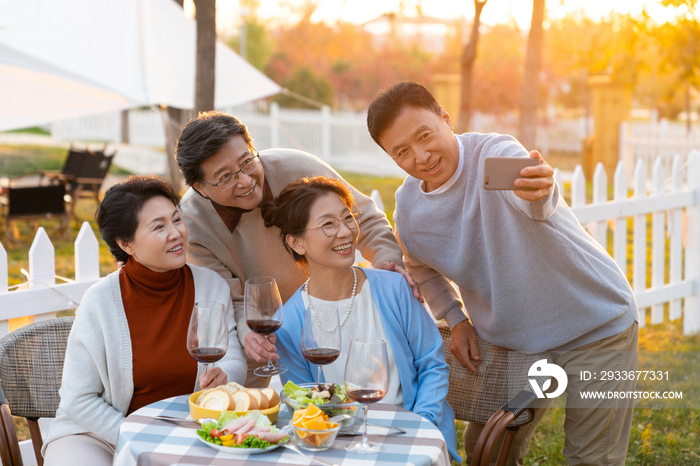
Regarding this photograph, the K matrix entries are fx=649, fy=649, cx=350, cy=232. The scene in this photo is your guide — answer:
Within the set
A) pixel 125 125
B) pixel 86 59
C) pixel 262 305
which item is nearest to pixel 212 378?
pixel 262 305

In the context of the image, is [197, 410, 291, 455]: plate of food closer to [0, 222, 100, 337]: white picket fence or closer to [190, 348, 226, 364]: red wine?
[190, 348, 226, 364]: red wine

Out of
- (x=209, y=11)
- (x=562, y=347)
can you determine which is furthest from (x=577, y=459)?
(x=209, y=11)

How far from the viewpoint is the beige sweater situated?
310 centimetres

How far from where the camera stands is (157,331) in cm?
266

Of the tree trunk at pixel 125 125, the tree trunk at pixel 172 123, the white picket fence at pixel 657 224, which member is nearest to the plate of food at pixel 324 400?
the white picket fence at pixel 657 224

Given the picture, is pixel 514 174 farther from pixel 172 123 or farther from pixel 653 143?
pixel 653 143

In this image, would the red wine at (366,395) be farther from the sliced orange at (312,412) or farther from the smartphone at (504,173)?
the smartphone at (504,173)

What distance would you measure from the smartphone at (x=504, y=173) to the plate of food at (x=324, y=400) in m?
0.86

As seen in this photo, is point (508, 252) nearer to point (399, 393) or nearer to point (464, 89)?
point (399, 393)

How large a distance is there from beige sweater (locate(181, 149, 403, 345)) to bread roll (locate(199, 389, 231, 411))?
87 centimetres

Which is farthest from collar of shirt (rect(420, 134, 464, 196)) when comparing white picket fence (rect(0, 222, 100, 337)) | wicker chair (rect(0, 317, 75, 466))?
white picket fence (rect(0, 222, 100, 337))

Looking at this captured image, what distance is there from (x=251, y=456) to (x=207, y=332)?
0.46 meters

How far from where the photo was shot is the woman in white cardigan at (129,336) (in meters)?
2.54

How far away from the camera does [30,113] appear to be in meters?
7.54
